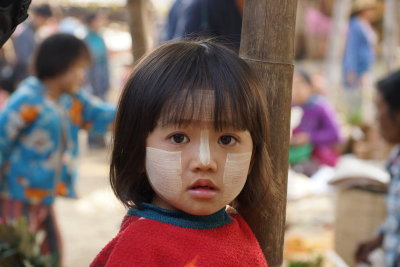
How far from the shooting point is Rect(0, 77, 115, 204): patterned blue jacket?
3.75 metres

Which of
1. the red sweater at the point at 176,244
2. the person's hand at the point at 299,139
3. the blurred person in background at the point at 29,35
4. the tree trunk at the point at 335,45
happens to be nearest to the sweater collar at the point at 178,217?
the red sweater at the point at 176,244

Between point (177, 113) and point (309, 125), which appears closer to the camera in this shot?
point (177, 113)

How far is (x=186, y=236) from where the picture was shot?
1442mm

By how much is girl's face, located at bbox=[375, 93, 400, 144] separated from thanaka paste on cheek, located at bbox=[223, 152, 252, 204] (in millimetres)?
2057

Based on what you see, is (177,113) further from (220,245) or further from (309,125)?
(309,125)

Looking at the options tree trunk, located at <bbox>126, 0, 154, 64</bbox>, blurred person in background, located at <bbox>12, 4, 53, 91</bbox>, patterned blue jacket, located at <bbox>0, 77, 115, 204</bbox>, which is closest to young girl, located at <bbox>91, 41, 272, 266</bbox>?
tree trunk, located at <bbox>126, 0, 154, 64</bbox>

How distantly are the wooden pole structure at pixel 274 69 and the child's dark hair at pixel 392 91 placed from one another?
185 centimetres

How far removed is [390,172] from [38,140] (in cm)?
192

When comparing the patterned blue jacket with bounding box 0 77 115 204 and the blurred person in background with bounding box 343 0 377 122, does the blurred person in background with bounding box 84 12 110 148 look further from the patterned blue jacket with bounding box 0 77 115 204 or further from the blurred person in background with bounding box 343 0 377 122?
the patterned blue jacket with bounding box 0 77 115 204

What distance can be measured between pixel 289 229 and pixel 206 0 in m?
2.61

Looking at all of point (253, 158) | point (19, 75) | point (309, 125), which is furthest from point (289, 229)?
point (253, 158)

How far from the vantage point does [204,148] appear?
1418mm

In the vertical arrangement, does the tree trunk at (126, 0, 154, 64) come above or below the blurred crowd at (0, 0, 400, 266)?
above

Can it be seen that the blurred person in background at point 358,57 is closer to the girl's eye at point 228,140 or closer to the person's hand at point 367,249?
the person's hand at point 367,249
